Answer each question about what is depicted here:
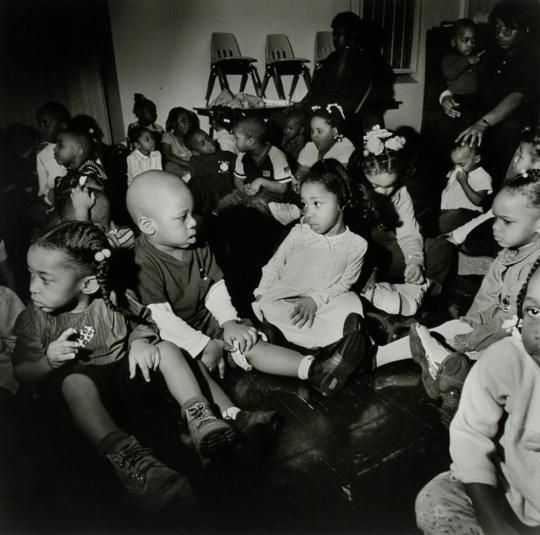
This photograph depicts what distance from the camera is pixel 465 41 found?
385cm

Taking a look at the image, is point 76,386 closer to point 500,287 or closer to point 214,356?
point 214,356

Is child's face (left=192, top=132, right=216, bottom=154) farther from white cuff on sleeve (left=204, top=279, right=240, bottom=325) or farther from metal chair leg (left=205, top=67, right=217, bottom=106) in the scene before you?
white cuff on sleeve (left=204, top=279, right=240, bottom=325)

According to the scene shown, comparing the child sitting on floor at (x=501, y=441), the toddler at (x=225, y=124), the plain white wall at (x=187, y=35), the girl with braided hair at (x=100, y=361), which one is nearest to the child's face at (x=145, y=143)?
the toddler at (x=225, y=124)

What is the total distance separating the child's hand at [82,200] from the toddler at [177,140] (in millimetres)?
1977

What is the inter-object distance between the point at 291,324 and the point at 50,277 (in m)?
0.94

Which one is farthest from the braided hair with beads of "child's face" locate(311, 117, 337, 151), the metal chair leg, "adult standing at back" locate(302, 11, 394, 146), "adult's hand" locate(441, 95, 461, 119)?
the metal chair leg

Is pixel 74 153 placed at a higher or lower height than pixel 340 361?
Answer: higher

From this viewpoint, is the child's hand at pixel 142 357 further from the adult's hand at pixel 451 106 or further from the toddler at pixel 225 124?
the adult's hand at pixel 451 106

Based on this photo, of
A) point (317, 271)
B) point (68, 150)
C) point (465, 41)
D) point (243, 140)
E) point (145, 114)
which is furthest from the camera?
point (145, 114)

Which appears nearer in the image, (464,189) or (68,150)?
(68,150)

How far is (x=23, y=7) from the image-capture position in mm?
3621

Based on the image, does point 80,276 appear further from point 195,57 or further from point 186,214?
point 195,57

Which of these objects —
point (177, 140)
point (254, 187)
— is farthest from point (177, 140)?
point (254, 187)

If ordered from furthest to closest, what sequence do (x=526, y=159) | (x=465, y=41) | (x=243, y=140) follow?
(x=465, y=41) → (x=243, y=140) → (x=526, y=159)
